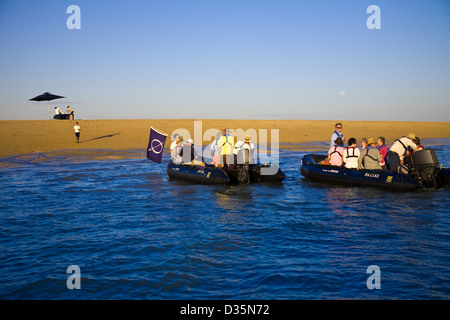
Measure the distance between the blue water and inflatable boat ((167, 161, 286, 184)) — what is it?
0.48 m

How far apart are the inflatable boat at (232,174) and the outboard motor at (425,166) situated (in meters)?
4.59

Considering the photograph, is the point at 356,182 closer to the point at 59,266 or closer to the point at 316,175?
the point at 316,175

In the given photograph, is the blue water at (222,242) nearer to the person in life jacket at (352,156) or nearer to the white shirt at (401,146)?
the person in life jacket at (352,156)

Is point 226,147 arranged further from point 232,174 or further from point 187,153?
point 187,153

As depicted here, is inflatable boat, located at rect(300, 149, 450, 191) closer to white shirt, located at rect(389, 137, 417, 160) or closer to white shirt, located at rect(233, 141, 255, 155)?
white shirt, located at rect(389, 137, 417, 160)

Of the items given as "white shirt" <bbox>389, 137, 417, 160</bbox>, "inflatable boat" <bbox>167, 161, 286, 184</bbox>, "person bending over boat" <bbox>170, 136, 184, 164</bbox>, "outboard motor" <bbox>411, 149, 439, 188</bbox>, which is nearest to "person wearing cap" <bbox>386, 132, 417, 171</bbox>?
"white shirt" <bbox>389, 137, 417, 160</bbox>

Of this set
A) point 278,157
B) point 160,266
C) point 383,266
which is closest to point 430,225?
point 383,266

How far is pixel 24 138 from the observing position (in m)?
29.7

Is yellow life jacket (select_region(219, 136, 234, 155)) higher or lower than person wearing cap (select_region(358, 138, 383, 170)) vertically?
higher

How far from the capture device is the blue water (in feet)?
21.1

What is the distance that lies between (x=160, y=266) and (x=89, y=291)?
134cm

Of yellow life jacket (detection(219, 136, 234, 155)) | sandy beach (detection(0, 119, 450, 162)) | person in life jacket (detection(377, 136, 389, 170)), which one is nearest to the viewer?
person in life jacket (detection(377, 136, 389, 170))

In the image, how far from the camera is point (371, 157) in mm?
13914

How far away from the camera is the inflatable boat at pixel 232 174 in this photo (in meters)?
15.0
